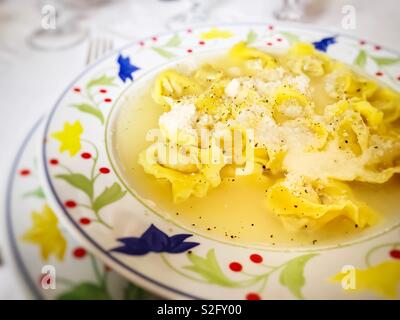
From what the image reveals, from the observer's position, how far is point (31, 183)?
124 cm

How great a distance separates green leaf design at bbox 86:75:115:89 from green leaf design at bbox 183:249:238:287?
83 centimetres

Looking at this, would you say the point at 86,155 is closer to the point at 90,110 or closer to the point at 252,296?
the point at 90,110

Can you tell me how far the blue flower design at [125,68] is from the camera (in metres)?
1.69

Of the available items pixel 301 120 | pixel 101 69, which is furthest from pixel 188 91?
pixel 301 120

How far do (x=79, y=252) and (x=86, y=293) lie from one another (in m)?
0.13

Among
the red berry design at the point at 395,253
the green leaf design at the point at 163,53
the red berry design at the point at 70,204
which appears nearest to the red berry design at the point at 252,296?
the red berry design at the point at 395,253

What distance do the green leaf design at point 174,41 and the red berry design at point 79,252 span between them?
3.67ft

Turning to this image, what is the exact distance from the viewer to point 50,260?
1014 mm

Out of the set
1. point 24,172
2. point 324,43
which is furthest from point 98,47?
point 324,43

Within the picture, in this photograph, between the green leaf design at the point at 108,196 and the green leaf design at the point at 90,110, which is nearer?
the green leaf design at the point at 108,196

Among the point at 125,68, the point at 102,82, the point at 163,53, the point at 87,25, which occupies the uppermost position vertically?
the point at 87,25

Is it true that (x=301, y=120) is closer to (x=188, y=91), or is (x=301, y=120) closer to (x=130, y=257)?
(x=188, y=91)

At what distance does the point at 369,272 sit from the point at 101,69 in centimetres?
121

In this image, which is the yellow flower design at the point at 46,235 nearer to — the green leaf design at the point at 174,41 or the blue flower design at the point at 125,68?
the blue flower design at the point at 125,68
